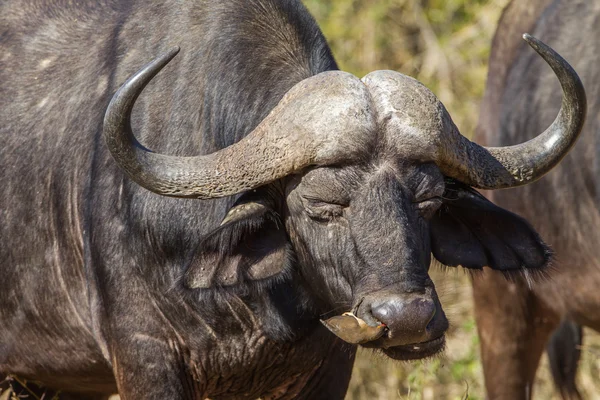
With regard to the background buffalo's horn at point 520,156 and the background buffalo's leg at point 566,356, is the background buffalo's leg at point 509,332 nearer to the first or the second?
the background buffalo's leg at point 566,356

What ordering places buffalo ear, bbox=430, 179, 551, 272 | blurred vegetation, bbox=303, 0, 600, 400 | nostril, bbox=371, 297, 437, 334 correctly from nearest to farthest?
nostril, bbox=371, 297, 437, 334, buffalo ear, bbox=430, 179, 551, 272, blurred vegetation, bbox=303, 0, 600, 400

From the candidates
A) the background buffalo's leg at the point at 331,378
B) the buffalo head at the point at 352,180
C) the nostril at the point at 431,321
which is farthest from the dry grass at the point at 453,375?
the nostril at the point at 431,321

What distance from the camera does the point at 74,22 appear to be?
4.68m

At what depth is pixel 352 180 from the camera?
360 centimetres

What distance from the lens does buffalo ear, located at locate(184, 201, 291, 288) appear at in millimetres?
3729

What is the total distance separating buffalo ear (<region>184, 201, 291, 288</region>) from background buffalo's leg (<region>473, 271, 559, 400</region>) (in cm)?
228

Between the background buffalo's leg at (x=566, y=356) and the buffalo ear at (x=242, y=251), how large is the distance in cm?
269

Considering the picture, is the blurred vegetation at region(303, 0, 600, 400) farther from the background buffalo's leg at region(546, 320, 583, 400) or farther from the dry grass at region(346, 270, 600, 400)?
the background buffalo's leg at region(546, 320, 583, 400)

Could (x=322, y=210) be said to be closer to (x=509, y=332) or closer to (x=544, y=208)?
(x=544, y=208)

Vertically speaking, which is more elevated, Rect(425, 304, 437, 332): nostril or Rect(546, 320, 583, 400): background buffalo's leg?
Rect(425, 304, 437, 332): nostril

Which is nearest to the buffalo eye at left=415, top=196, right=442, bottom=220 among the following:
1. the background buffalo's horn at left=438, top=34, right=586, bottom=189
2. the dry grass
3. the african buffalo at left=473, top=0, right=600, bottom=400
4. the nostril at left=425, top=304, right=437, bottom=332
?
the background buffalo's horn at left=438, top=34, right=586, bottom=189

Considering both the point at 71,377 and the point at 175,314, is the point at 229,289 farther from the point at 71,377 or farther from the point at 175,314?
the point at 71,377

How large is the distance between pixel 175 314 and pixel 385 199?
923 millimetres

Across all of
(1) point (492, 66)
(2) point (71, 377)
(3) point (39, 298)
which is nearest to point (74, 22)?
(3) point (39, 298)
